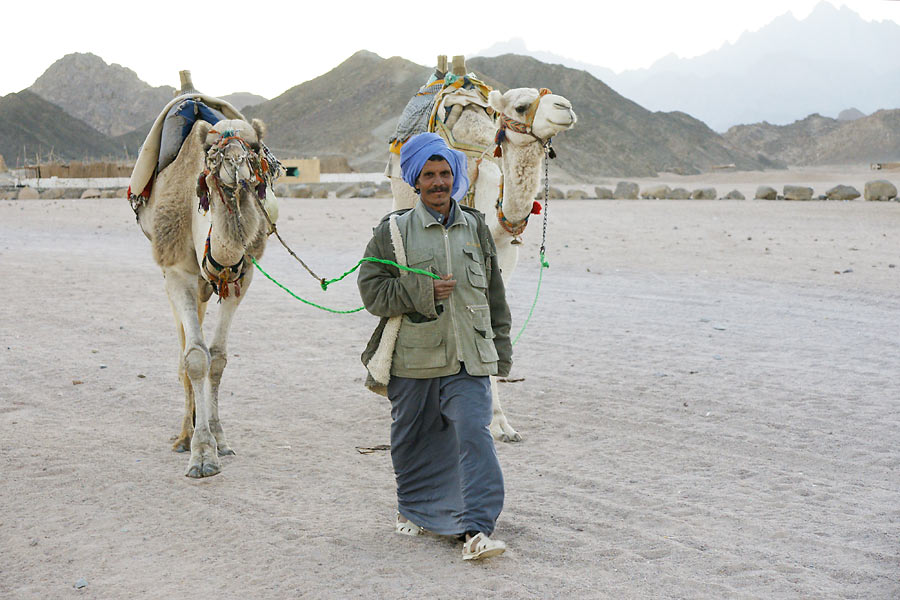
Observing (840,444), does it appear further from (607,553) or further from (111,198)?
(111,198)

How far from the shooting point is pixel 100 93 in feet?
507

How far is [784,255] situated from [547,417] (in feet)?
33.2

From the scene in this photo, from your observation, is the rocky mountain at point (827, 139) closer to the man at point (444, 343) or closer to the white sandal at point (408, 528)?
the man at point (444, 343)

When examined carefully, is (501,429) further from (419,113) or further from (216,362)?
(419,113)

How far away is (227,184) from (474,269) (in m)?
1.63

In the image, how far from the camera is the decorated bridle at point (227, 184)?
16.2ft

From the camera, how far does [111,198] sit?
1325 inches

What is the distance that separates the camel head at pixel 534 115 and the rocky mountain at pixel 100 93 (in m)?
152

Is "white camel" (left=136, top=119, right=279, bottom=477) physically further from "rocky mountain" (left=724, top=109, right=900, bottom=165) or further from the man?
"rocky mountain" (left=724, top=109, right=900, bottom=165)

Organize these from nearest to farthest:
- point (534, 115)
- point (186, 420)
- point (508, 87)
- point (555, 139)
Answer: point (186, 420), point (534, 115), point (555, 139), point (508, 87)

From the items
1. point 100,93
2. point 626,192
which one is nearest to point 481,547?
point 626,192

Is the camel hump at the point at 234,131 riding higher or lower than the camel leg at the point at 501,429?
higher

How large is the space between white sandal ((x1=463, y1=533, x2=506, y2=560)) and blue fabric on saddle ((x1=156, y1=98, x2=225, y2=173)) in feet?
10.9

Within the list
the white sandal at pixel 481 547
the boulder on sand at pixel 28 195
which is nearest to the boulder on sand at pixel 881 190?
the white sandal at pixel 481 547
